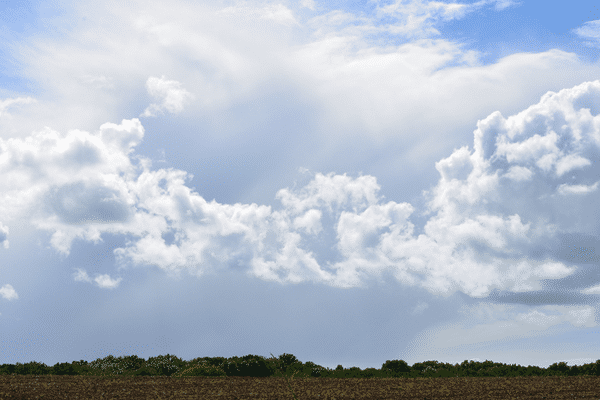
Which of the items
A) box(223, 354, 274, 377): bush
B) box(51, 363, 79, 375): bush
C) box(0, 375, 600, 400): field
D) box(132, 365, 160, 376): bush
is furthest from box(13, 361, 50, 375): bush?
box(223, 354, 274, 377): bush

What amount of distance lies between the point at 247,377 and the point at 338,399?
44.9ft

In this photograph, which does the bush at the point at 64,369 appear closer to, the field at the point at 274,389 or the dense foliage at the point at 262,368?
the dense foliage at the point at 262,368

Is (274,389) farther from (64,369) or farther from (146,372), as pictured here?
(64,369)

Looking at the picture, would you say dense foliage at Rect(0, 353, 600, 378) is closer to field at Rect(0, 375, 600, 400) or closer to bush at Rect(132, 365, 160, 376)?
bush at Rect(132, 365, 160, 376)

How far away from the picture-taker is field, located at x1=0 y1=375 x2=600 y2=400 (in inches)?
994

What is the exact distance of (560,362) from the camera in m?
41.9

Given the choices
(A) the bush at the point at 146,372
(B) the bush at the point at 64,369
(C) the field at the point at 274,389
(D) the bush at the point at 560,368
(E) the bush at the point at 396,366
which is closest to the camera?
(C) the field at the point at 274,389

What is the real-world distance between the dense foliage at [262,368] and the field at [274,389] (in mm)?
3118

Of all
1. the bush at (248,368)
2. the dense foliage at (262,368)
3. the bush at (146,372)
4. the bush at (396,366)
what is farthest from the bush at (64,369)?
the bush at (396,366)

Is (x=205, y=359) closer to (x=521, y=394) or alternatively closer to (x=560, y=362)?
(x=521, y=394)

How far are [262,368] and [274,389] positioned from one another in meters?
10.5

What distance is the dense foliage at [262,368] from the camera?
37.7 m

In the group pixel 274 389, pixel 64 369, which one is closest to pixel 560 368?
pixel 274 389

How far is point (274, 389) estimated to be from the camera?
1096 inches
